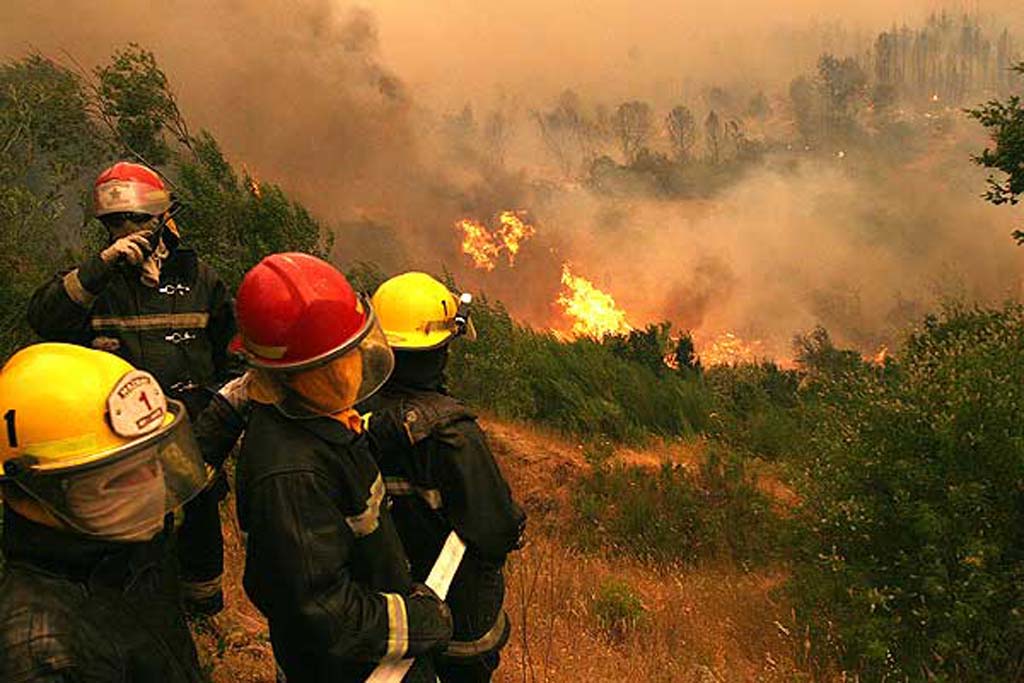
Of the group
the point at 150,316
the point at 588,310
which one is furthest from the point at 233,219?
A: the point at 588,310

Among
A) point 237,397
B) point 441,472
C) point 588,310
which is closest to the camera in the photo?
point 237,397

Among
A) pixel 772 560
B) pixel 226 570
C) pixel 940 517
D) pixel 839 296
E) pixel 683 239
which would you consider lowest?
pixel 839 296

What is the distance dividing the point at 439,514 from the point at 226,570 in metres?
3.13

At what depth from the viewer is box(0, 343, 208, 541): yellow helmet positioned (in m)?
1.45

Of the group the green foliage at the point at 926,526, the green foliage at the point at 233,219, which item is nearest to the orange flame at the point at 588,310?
the green foliage at the point at 233,219

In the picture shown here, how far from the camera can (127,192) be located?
3.18m

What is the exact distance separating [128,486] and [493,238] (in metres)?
54.8

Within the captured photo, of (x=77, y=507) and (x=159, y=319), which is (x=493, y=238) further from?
(x=77, y=507)

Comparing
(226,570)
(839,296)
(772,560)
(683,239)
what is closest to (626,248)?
(683,239)

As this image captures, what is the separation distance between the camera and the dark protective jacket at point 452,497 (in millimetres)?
2543

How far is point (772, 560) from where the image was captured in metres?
9.22

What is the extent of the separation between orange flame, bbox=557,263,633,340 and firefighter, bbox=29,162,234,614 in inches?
1486

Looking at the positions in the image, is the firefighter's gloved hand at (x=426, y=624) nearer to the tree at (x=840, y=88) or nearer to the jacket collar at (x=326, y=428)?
the jacket collar at (x=326, y=428)

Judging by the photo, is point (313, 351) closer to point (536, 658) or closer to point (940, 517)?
point (536, 658)
